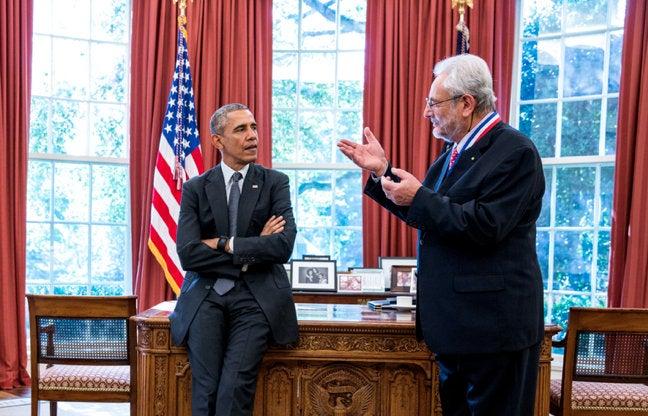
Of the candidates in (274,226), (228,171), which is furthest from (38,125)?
(274,226)

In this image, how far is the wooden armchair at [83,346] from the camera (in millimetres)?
3145

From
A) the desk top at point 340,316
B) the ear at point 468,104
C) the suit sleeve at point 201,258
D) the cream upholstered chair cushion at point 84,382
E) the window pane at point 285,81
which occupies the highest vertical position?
the window pane at point 285,81

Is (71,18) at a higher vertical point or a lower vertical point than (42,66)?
higher

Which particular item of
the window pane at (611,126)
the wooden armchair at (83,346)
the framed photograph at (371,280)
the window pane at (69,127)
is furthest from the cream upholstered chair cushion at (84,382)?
the window pane at (611,126)

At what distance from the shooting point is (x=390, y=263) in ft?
17.1

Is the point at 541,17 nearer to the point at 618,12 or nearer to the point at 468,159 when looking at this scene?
the point at 618,12

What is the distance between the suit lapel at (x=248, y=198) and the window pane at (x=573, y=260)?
3.28m

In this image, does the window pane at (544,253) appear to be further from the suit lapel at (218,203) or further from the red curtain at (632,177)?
the suit lapel at (218,203)

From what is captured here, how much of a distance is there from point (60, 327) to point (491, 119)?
2236 mm

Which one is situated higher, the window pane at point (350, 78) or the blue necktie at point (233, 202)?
the window pane at point (350, 78)

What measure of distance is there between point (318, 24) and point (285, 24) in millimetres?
289

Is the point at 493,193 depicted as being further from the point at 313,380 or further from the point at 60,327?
the point at 60,327

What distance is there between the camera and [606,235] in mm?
5211

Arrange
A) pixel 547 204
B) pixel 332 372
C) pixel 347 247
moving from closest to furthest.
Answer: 1. pixel 332 372
2. pixel 547 204
3. pixel 347 247
